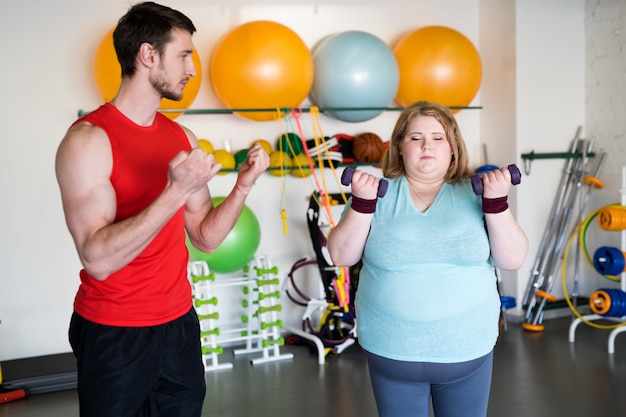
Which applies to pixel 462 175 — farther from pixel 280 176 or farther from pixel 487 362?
pixel 280 176

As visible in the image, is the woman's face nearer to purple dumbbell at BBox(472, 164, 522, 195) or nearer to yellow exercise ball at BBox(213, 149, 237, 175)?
purple dumbbell at BBox(472, 164, 522, 195)

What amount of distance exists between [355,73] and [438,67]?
24.9 inches

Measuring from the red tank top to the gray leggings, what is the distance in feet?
2.02

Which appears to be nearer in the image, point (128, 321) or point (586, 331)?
point (128, 321)

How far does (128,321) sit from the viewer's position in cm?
193

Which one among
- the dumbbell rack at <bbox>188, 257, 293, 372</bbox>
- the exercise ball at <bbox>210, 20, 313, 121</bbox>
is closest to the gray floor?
the dumbbell rack at <bbox>188, 257, 293, 372</bbox>

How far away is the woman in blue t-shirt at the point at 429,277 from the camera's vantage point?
1.92m

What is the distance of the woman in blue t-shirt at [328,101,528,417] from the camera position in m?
→ 1.92

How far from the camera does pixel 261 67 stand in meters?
4.26

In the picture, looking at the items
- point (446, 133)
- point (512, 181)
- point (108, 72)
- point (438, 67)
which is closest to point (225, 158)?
point (108, 72)

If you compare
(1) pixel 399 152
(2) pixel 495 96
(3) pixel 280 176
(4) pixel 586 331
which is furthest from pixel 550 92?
(1) pixel 399 152

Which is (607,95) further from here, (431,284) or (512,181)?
(431,284)

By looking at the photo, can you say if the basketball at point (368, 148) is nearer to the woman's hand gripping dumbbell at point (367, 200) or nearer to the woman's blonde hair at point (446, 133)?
the woman's blonde hair at point (446, 133)

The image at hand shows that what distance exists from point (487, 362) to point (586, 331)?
3588 millimetres
